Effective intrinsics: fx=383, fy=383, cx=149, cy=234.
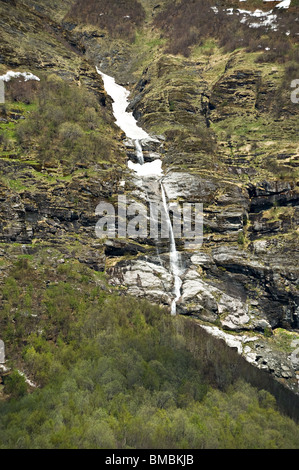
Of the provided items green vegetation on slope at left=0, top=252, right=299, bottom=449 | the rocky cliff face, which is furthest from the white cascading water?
green vegetation on slope at left=0, top=252, right=299, bottom=449

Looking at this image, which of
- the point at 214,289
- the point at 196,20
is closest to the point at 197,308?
the point at 214,289

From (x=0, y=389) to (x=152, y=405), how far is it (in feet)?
49.4

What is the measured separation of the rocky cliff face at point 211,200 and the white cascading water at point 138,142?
1164 mm

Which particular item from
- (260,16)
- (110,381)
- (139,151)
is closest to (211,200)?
(139,151)

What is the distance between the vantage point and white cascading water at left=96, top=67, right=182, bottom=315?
199 ft

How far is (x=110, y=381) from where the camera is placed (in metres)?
40.5

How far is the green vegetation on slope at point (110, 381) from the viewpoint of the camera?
35.3m

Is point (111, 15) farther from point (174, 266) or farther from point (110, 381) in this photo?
point (110, 381)

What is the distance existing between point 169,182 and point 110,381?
41344 mm

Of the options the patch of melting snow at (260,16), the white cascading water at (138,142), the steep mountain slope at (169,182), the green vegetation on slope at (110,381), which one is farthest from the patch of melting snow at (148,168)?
the patch of melting snow at (260,16)

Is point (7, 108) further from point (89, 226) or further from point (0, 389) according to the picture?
point (0, 389)

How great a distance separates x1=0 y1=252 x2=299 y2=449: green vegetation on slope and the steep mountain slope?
1.87 feet

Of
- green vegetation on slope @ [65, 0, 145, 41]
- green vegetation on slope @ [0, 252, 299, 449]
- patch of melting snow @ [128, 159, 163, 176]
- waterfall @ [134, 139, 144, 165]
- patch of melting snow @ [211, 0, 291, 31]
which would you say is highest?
green vegetation on slope @ [65, 0, 145, 41]

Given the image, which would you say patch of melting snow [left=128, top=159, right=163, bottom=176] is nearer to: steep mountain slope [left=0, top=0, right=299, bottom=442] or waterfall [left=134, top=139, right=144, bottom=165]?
waterfall [left=134, top=139, right=144, bottom=165]
